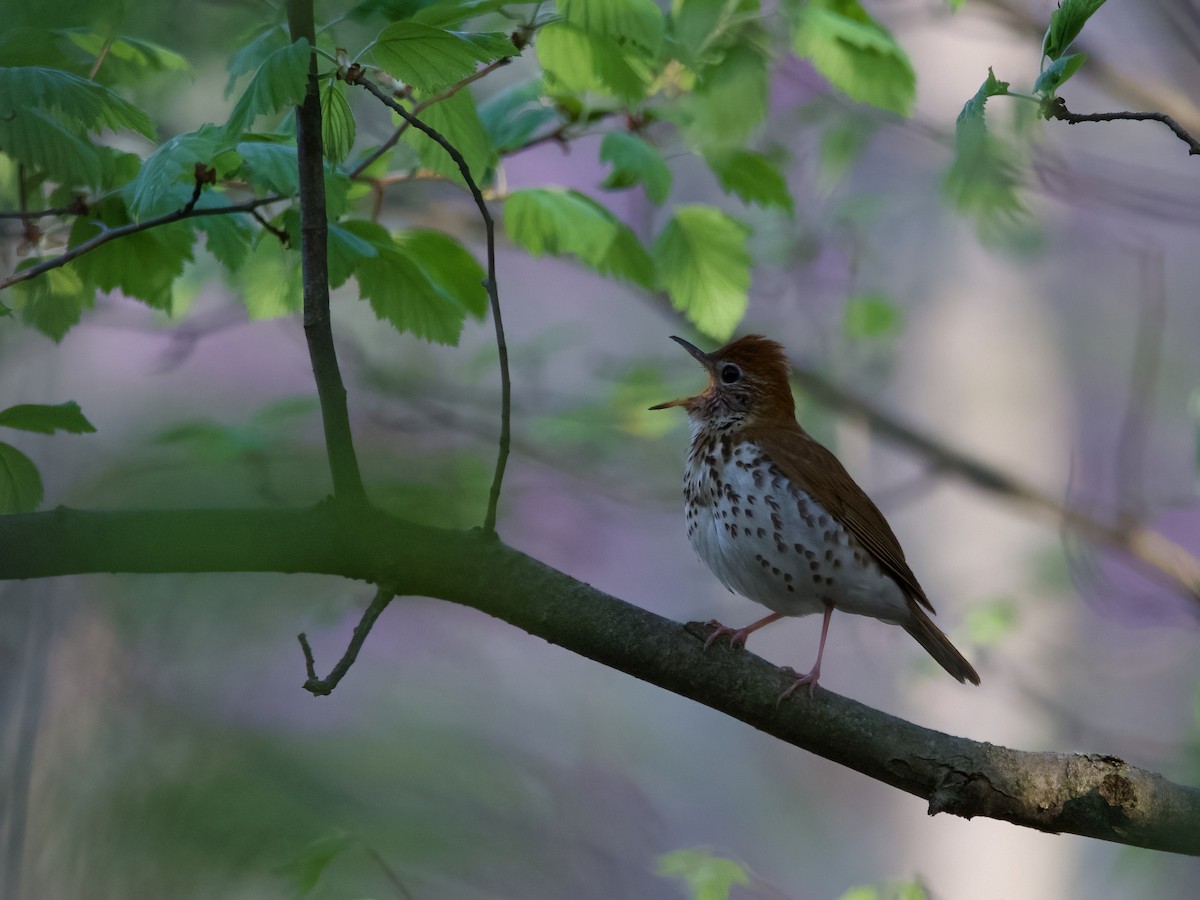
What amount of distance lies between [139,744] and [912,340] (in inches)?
138

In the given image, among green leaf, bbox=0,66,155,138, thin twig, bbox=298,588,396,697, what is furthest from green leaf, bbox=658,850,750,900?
green leaf, bbox=0,66,155,138

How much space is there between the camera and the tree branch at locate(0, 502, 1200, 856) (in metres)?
1.49

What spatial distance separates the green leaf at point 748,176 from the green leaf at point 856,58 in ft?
0.72

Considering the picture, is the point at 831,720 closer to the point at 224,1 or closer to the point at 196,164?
the point at 196,164

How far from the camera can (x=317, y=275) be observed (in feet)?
4.79

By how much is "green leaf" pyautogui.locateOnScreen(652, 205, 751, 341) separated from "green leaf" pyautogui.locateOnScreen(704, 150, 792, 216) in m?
0.09

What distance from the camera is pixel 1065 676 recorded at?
5000 millimetres

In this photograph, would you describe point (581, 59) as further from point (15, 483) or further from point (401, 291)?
point (15, 483)

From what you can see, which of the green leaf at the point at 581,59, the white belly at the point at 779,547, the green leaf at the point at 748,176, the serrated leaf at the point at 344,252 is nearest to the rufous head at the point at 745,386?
the white belly at the point at 779,547

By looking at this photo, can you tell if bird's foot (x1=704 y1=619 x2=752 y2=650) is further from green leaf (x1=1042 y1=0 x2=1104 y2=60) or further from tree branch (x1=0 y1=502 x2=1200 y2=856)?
green leaf (x1=1042 y1=0 x2=1104 y2=60)

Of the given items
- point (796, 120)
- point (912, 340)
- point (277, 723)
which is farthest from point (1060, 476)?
point (277, 723)

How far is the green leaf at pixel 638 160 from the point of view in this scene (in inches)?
77.0

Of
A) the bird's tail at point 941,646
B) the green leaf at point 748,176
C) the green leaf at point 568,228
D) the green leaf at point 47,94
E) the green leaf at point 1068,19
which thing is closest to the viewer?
the green leaf at point 1068,19

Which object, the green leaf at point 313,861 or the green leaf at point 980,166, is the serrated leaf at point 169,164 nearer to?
the green leaf at point 980,166
